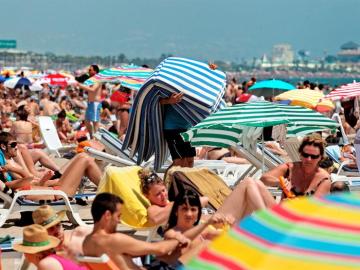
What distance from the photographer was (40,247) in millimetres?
5105

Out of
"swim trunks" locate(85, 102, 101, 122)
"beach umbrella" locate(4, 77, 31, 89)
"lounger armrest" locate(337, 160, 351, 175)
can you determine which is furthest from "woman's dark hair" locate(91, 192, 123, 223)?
"beach umbrella" locate(4, 77, 31, 89)

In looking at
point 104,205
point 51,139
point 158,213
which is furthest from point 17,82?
point 104,205

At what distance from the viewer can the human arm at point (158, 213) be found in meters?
6.26

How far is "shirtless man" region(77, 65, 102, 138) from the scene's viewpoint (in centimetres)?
1544

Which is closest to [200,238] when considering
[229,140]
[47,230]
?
[47,230]

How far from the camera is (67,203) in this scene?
745 centimetres

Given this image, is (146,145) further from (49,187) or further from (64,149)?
(64,149)

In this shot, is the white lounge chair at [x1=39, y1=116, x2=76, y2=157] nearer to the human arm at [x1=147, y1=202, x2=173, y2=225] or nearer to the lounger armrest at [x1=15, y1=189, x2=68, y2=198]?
the lounger armrest at [x1=15, y1=189, x2=68, y2=198]

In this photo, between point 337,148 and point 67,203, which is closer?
point 67,203

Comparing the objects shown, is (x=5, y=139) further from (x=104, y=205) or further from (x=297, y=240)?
(x=297, y=240)

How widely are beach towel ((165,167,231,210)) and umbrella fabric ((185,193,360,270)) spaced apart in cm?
344

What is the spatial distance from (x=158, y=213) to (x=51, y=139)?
7579 mm

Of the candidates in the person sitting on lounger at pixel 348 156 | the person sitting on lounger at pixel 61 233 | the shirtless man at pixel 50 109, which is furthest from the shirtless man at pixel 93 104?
the person sitting on lounger at pixel 61 233

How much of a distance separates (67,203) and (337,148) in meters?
4.55
